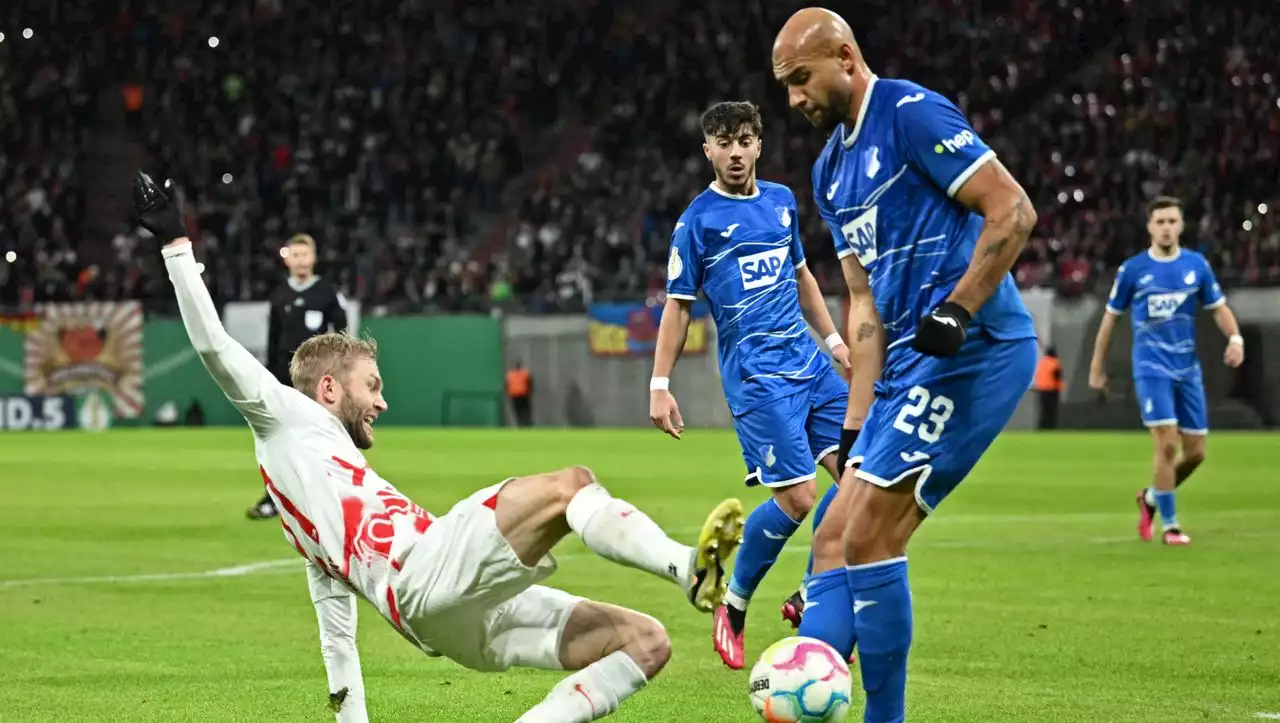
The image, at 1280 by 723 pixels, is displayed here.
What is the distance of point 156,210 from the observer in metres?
5.34

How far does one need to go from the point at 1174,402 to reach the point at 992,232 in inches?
348

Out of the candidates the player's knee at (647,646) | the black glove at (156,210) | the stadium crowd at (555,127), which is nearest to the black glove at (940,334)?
the player's knee at (647,646)

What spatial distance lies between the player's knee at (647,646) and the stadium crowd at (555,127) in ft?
83.3

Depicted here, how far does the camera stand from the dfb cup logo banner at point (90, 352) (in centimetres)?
3506

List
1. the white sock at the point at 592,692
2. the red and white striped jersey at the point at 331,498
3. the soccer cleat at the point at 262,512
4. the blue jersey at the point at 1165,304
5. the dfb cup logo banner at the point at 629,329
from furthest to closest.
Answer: the dfb cup logo banner at the point at 629,329 < the soccer cleat at the point at 262,512 < the blue jersey at the point at 1165,304 < the red and white striped jersey at the point at 331,498 < the white sock at the point at 592,692

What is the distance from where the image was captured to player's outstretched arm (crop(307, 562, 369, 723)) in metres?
5.91

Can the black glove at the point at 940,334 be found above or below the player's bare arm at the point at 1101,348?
above

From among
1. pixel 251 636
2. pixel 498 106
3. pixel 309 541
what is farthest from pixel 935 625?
pixel 498 106

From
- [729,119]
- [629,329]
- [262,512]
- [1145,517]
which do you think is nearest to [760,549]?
[729,119]

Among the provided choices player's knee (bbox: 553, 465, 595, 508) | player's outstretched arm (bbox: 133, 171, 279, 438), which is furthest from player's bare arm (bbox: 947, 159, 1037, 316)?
player's outstretched arm (bbox: 133, 171, 279, 438)

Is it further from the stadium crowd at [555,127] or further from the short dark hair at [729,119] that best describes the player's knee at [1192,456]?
the stadium crowd at [555,127]

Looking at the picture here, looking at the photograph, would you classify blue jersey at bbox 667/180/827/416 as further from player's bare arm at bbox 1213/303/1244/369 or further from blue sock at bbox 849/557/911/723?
player's bare arm at bbox 1213/303/1244/369

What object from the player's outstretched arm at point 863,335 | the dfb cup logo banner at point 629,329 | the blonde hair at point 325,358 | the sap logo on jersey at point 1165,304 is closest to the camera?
the blonde hair at point 325,358

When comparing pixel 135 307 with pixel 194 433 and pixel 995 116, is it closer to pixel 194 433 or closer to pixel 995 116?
pixel 194 433
